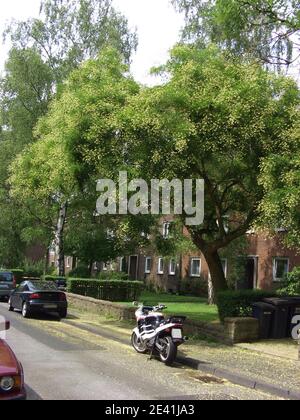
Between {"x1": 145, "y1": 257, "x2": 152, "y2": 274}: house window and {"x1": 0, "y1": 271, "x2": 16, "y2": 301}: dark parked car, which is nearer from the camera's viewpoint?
{"x1": 0, "y1": 271, "x2": 16, "y2": 301}: dark parked car

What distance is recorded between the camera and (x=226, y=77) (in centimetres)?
1470

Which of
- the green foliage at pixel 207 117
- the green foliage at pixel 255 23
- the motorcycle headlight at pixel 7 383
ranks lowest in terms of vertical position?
the motorcycle headlight at pixel 7 383

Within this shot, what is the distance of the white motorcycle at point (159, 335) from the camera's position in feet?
36.5

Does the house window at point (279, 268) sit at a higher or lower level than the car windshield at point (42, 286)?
higher

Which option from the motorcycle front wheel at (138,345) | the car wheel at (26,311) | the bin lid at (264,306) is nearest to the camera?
the motorcycle front wheel at (138,345)

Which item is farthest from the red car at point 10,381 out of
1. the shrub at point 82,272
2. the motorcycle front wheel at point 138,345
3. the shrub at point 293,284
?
the shrub at point 82,272

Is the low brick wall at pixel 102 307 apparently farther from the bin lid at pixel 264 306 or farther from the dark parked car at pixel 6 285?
the bin lid at pixel 264 306

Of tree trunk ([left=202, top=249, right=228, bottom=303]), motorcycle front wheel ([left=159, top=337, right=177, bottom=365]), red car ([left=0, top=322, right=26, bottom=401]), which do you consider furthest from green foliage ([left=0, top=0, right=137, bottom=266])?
red car ([left=0, top=322, right=26, bottom=401])

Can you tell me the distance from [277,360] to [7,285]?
19602 mm

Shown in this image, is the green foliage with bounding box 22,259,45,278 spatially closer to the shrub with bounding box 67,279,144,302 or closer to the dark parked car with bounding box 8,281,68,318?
the shrub with bounding box 67,279,144,302

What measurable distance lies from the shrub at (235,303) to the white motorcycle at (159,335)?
2.55 m

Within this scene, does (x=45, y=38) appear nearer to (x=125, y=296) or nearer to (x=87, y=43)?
(x=87, y=43)

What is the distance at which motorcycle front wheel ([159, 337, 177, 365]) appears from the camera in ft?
36.1

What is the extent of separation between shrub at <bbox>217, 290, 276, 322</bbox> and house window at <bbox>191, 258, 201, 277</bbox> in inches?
1006
